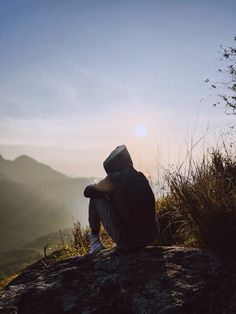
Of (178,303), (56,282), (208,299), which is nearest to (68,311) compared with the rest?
(56,282)

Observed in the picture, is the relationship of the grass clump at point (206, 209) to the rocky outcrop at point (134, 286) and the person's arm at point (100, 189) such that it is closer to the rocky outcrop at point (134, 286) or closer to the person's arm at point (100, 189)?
the rocky outcrop at point (134, 286)

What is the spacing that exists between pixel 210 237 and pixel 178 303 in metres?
1.57

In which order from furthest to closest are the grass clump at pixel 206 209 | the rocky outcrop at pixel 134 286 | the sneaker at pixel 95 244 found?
the sneaker at pixel 95 244
the grass clump at pixel 206 209
the rocky outcrop at pixel 134 286

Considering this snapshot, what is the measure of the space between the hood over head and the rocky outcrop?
125 cm

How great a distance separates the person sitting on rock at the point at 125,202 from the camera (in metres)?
5.66

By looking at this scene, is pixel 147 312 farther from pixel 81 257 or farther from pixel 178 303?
pixel 81 257

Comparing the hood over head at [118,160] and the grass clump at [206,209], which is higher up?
the hood over head at [118,160]

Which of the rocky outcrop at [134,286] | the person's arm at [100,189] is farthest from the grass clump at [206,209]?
the person's arm at [100,189]

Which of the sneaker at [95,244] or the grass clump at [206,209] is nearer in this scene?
the grass clump at [206,209]

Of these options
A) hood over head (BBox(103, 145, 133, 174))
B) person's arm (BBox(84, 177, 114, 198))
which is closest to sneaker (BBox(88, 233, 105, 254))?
person's arm (BBox(84, 177, 114, 198))

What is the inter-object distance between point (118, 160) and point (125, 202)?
638mm

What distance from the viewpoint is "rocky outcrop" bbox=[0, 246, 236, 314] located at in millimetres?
4215

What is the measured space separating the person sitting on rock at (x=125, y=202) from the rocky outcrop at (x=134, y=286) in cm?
23

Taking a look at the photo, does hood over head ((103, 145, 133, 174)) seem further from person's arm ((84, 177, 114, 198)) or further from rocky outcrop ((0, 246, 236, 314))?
rocky outcrop ((0, 246, 236, 314))
